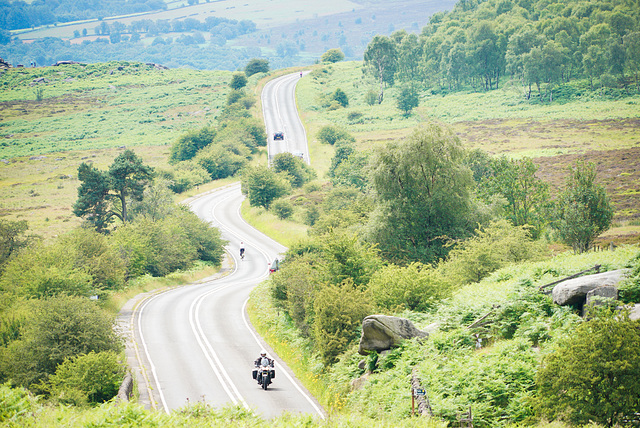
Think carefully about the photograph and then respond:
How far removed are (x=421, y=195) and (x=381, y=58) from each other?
109 m

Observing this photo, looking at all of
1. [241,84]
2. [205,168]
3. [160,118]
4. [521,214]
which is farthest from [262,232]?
[160,118]

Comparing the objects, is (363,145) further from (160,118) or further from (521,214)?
(160,118)

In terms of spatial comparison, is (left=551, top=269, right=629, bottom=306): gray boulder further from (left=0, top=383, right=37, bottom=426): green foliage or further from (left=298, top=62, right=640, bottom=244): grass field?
(left=298, top=62, right=640, bottom=244): grass field

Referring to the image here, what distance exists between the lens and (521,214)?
4747 cm

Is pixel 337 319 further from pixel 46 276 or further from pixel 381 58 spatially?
pixel 381 58

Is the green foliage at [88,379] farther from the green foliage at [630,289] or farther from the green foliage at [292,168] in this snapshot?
the green foliage at [292,168]

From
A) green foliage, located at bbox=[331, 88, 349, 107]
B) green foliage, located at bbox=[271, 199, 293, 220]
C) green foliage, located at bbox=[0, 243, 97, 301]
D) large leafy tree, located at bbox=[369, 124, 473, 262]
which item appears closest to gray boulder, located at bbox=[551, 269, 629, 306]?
large leafy tree, located at bbox=[369, 124, 473, 262]

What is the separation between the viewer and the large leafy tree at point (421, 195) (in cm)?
3866

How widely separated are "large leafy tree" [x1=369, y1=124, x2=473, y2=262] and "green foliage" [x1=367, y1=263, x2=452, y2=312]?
12797 mm

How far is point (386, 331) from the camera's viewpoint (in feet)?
65.7

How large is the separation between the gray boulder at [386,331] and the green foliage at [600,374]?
311 inches

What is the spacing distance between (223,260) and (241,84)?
9538cm

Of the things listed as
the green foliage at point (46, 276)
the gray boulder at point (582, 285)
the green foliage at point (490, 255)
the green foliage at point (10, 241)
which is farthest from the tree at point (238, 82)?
the gray boulder at point (582, 285)

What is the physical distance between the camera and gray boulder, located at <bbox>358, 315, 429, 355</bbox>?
20047 mm
